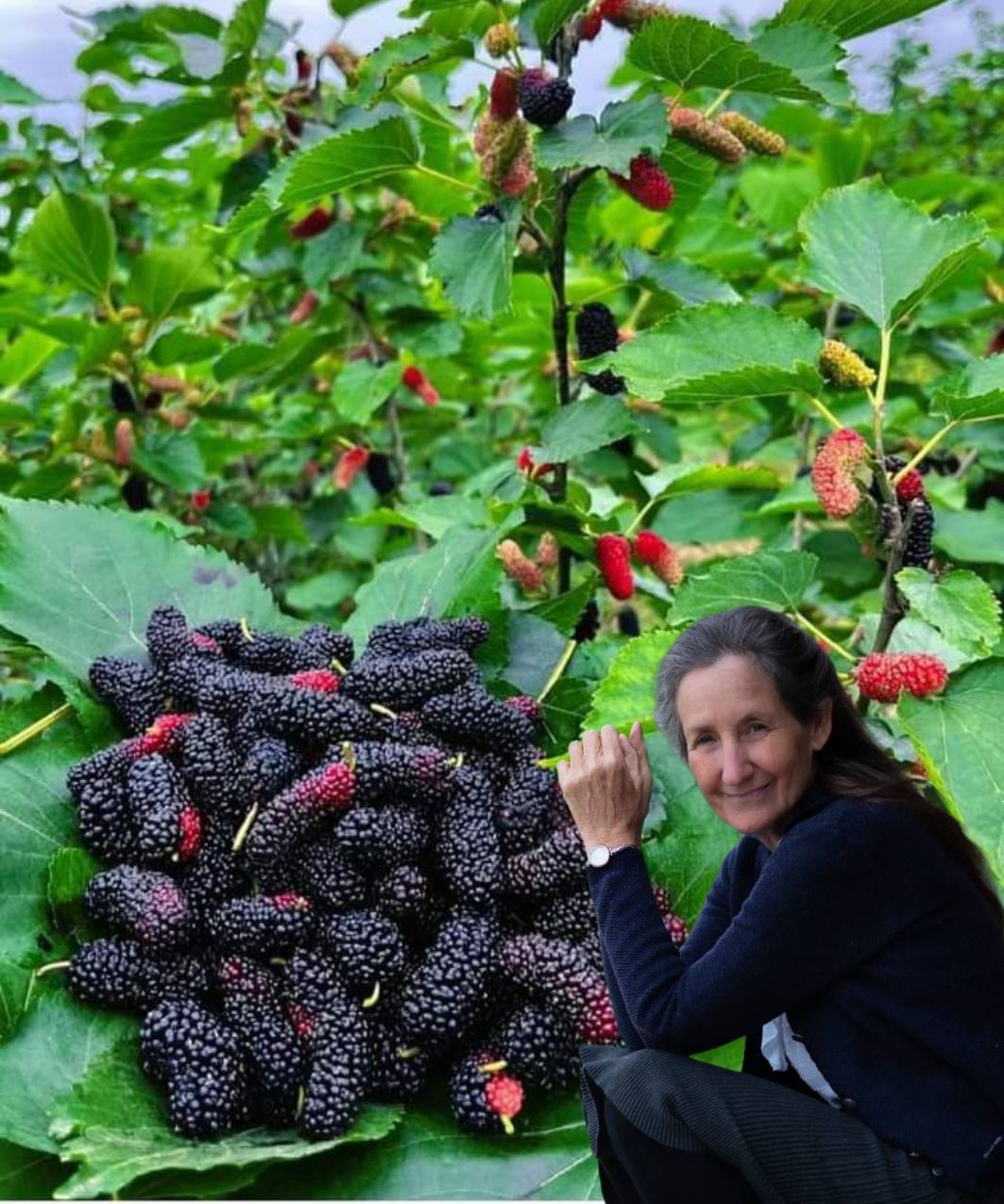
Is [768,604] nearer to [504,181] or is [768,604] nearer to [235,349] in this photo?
[504,181]

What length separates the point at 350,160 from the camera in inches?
50.1

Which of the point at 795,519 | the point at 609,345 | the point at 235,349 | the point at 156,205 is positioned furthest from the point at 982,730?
the point at 156,205

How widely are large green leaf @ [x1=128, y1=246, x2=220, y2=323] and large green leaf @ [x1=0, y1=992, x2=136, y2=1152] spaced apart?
1.06 metres

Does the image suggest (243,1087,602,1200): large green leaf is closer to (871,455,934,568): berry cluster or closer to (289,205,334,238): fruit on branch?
(871,455,934,568): berry cluster

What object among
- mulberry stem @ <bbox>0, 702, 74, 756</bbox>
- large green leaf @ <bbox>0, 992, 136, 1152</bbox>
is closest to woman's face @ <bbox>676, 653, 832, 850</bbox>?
large green leaf @ <bbox>0, 992, 136, 1152</bbox>

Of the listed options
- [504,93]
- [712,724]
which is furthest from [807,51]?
[712,724]

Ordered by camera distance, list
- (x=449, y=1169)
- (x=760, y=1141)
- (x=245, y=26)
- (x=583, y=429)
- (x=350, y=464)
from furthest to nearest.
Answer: (x=350, y=464) → (x=245, y=26) → (x=583, y=429) → (x=449, y=1169) → (x=760, y=1141)

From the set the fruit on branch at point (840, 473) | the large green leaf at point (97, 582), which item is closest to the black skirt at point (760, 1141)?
the fruit on branch at point (840, 473)

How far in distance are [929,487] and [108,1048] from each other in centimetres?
128

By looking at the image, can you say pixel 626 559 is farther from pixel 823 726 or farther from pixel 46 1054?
pixel 46 1054

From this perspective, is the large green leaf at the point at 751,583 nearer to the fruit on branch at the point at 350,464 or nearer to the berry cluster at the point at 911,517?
the berry cluster at the point at 911,517

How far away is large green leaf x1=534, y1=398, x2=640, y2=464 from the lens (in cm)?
123

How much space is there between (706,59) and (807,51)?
0.11m

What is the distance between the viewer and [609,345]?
1311 millimetres
